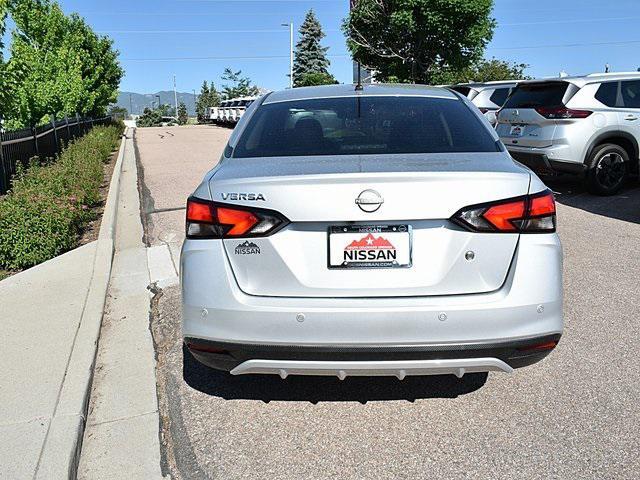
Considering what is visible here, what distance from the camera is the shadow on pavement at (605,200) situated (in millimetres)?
8180

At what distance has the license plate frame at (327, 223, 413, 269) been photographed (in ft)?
8.55

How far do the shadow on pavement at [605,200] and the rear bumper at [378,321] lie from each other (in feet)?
19.3

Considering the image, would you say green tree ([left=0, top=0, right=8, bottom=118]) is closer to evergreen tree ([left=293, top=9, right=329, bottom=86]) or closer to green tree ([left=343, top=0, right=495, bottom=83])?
green tree ([left=343, top=0, right=495, bottom=83])

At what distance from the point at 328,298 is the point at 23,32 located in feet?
72.0

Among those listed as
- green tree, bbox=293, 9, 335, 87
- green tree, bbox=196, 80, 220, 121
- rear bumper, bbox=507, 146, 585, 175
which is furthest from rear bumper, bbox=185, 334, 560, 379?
green tree, bbox=196, 80, 220, 121

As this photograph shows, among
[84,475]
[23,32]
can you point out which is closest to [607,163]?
[84,475]

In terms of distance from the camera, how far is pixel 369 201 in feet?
8.45

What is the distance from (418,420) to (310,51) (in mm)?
72253

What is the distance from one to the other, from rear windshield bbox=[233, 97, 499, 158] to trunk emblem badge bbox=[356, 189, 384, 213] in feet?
1.97

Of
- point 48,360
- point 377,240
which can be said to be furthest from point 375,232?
point 48,360

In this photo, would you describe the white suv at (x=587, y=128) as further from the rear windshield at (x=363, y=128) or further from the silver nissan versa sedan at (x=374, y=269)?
the silver nissan versa sedan at (x=374, y=269)

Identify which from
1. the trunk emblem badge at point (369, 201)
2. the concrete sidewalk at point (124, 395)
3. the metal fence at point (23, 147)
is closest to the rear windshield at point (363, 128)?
the trunk emblem badge at point (369, 201)

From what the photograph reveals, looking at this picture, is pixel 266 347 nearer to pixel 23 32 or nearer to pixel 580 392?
pixel 580 392

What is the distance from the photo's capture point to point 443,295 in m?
2.65
